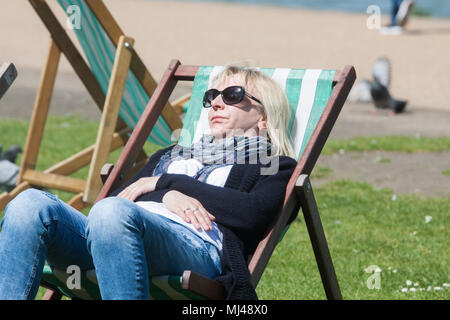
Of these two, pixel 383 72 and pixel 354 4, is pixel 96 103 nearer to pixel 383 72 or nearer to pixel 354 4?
pixel 383 72

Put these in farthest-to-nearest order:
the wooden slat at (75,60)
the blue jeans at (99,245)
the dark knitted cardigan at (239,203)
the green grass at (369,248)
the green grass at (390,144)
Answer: the green grass at (390,144) < the wooden slat at (75,60) < the green grass at (369,248) < the dark knitted cardigan at (239,203) < the blue jeans at (99,245)

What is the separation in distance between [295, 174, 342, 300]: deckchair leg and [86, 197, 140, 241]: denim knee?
2.35 ft

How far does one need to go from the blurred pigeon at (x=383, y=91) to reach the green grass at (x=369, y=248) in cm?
391

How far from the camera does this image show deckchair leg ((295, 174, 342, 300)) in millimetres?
2930

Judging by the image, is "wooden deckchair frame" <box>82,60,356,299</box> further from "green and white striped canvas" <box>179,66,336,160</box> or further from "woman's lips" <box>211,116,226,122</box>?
"woman's lips" <box>211,116,226,122</box>

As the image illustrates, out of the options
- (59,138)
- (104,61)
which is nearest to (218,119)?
(104,61)

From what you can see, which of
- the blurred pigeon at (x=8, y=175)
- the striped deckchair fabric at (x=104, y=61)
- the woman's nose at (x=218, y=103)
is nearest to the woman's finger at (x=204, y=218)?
the woman's nose at (x=218, y=103)

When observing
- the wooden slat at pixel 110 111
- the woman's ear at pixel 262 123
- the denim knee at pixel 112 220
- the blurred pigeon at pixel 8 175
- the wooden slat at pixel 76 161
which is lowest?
the blurred pigeon at pixel 8 175

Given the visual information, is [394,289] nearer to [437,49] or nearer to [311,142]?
[311,142]

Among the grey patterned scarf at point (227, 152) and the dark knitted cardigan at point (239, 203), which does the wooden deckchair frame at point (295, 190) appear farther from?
the grey patterned scarf at point (227, 152)

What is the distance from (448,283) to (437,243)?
2.20 feet

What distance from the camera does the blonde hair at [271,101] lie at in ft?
10.6
